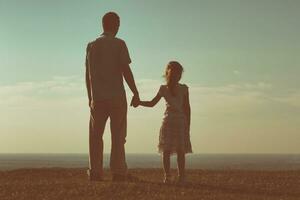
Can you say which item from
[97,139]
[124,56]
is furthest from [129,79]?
[97,139]

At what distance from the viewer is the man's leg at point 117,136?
14023 millimetres

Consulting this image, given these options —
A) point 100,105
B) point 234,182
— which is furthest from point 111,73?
point 234,182

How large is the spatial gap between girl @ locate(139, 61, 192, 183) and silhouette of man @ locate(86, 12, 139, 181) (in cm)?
73

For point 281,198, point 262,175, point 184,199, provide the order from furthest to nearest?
point 262,175, point 281,198, point 184,199

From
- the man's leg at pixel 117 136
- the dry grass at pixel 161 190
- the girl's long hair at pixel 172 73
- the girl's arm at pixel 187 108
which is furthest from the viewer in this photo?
the girl's arm at pixel 187 108

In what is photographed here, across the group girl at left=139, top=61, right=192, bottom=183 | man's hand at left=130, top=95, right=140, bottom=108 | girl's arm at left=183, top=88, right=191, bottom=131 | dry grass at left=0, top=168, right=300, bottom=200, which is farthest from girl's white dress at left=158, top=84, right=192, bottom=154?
dry grass at left=0, top=168, right=300, bottom=200

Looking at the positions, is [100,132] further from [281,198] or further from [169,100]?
[281,198]

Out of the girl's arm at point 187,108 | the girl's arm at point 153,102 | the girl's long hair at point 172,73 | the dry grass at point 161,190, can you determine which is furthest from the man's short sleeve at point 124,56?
the dry grass at point 161,190

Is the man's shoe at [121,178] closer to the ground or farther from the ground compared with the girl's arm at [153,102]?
closer to the ground

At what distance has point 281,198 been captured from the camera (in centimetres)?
1172

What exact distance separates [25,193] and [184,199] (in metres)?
3.28

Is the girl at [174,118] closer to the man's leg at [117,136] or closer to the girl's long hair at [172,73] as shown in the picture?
the girl's long hair at [172,73]

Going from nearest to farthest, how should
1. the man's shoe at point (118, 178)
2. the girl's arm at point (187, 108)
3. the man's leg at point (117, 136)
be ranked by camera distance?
the man's shoe at point (118, 178) → the man's leg at point (117, 136) → the girl's arm at point (187, 108)

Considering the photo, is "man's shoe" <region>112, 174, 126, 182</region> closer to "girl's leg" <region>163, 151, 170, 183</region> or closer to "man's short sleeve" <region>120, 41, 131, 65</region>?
"girl's leg" <region>163, 151, 170, 183</region>
